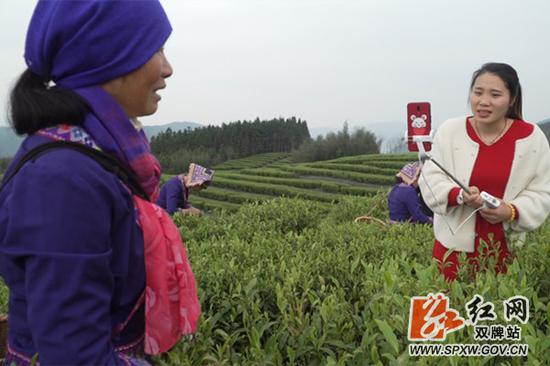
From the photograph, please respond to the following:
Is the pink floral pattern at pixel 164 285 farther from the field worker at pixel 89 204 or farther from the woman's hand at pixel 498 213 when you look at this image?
the woman's hand at pixel 498 213

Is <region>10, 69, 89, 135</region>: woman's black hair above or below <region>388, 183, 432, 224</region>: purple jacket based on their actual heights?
above

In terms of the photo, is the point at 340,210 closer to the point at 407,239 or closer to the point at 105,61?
the point at 407,239

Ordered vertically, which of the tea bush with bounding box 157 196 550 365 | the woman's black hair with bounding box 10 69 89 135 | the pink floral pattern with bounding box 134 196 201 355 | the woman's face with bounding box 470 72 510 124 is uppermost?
the woman's black hair with bounding box 10 69 89 135

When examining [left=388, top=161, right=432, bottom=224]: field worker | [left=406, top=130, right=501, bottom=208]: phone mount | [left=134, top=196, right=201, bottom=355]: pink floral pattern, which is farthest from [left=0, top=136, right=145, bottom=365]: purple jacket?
[left=388, top=161, right=432, bottom=224]: field worker

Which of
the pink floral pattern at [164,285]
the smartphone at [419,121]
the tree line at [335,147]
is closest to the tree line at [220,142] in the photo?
the tree line at [335,147]

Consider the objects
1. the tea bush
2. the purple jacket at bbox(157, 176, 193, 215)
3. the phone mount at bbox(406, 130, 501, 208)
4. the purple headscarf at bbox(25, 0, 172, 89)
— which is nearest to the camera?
the purple headscarf at bbox(25, 0, 172, 89)

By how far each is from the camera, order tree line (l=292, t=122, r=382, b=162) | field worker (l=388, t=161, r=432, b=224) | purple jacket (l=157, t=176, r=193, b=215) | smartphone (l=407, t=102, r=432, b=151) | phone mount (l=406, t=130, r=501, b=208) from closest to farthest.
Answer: phone mount (l=406, t=130, r=501, b=208) < smartphone (l=407, t=102, r=432, b=151) < field worker (l=388, t=161, r=432, b=224) < purple jacket (l=157, t=176, r=193, b=215) < tree line (l=292, t=122, r=382, b=162)

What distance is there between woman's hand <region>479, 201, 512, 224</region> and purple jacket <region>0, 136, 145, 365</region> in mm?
2127

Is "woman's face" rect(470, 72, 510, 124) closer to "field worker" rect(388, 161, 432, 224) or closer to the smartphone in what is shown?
the smartphone

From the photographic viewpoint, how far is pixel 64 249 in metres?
0.94

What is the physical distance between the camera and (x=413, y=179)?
642cm

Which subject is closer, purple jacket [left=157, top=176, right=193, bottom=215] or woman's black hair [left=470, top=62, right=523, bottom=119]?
woman's black hair [left=470, top=62, right=523, bottom=119]

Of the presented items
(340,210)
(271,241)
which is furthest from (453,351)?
(340,210)

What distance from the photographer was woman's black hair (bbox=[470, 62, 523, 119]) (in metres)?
2.66
